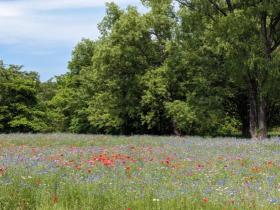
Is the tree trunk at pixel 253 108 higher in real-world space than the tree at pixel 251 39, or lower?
lower

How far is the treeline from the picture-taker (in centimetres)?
2678

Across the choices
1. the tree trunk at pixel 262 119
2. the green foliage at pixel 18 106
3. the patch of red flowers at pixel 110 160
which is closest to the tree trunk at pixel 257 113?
the tree trunk at pixel 262 119

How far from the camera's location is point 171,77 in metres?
41.5

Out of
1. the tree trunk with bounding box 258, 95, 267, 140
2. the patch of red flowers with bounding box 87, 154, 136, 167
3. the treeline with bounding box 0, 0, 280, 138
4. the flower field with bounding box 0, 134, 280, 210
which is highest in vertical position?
the treeline with bounding box 0, 0, 280, 138

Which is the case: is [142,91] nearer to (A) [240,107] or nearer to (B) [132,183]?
(A) [240,107]

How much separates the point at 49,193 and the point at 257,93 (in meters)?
23.0

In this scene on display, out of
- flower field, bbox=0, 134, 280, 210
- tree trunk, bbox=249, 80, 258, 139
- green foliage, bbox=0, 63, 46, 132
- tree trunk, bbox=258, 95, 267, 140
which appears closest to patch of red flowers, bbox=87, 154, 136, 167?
flower field, bbox=0, 134, 280, 210

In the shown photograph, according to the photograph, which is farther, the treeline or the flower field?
the treeline

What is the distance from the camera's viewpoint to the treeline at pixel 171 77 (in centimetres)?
2678

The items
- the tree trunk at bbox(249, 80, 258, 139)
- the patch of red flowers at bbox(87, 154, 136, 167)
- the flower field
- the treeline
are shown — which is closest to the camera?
the flower field

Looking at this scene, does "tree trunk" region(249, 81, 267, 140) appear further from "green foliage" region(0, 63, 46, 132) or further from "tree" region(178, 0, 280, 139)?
"green foliage" region(0, 63, 46, 132)

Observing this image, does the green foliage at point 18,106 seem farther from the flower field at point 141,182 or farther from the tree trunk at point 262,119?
the flower field at point 141,182

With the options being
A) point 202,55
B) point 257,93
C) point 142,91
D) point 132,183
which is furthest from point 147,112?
point 132,183

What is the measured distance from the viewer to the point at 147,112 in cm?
4509
